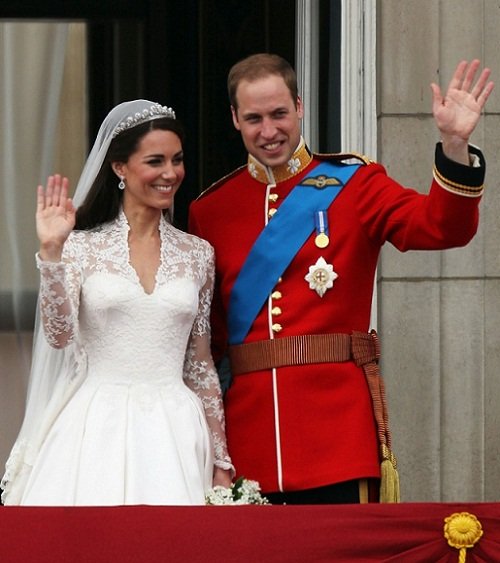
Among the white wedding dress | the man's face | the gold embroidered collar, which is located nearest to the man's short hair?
the man's face

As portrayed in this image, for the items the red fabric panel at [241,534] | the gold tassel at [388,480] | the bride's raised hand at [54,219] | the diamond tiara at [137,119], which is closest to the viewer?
the red fabric panel at [241,534]

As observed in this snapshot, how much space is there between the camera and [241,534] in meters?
4.29

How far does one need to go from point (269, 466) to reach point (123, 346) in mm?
512

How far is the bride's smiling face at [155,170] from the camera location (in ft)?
17.2

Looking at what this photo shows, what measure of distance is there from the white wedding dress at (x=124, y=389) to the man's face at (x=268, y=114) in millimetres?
380

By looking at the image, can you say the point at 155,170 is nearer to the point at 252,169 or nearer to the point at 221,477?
the point at 252,169

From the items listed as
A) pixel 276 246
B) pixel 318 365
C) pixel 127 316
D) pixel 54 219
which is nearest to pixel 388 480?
pixel 318 365

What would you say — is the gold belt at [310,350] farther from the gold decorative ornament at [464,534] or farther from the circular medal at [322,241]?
the gold decorative ornament at [464,534]

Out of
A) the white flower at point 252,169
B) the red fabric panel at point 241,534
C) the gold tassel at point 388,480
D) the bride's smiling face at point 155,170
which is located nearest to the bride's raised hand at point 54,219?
the bride's smiling face at point 155,170

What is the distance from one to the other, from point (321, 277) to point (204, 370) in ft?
1.40

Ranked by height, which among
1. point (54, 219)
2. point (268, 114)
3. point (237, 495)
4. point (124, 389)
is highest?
point (268, 114)

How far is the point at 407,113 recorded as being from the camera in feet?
21.7

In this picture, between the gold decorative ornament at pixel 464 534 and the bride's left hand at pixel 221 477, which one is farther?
the bride's left hand at pixel 221 477

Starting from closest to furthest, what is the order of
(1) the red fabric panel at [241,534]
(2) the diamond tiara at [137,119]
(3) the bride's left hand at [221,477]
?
(1) the red fabric panel at [241,534] < (3) the bride's left hand at [221,477] < (2) the diamond tiara at [137,119]
